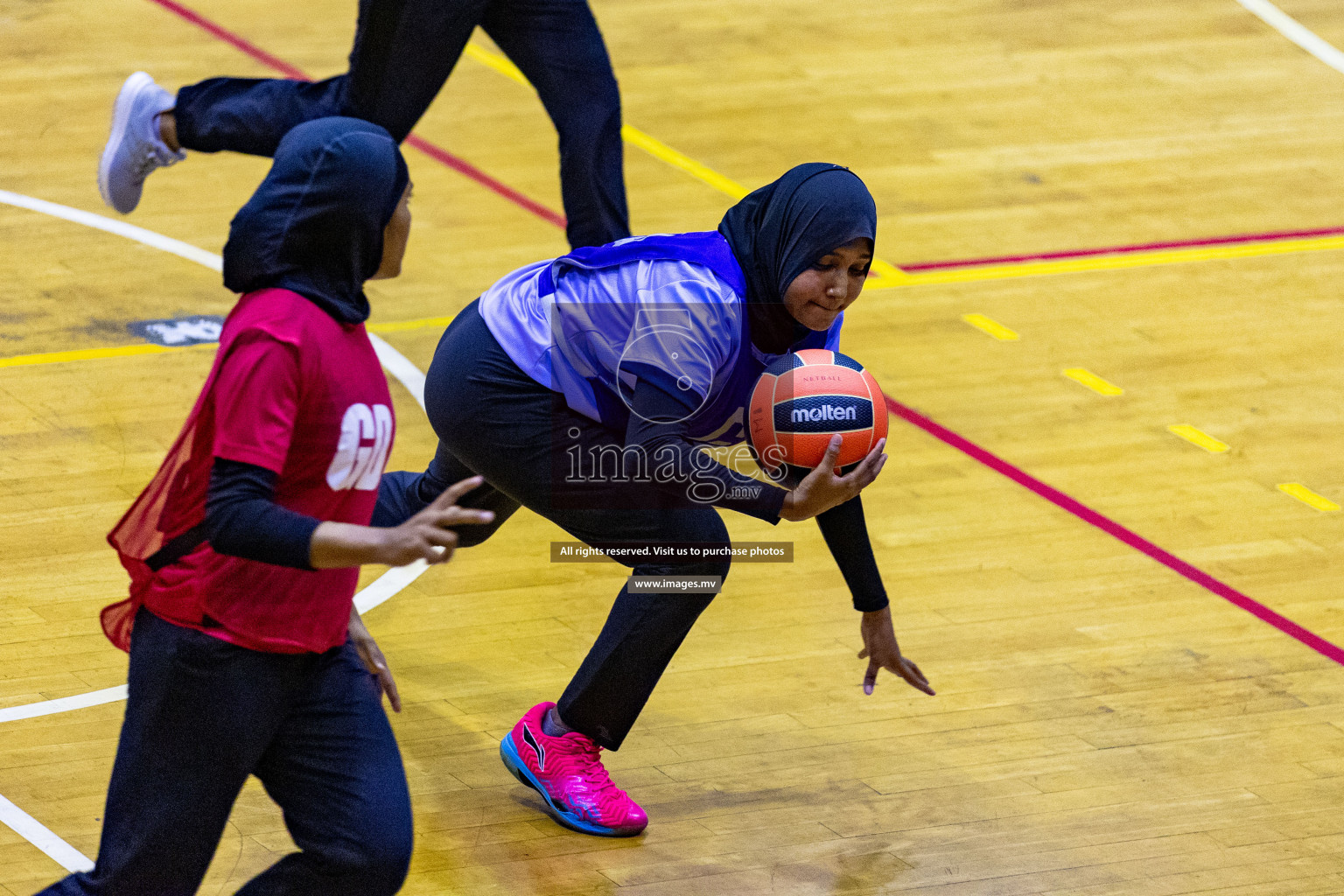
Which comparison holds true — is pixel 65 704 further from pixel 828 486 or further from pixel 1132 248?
pixel 1132 248

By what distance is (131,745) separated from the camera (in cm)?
268

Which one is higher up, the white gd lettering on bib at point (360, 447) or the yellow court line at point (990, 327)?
the white gd lettering on bib at point (360, 447)

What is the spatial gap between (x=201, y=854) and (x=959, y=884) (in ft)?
5.54

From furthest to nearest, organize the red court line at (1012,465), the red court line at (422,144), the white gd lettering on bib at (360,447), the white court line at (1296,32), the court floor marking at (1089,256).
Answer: the white court line at (1296,32), the red court line at (422,144), the court floor marking at (1089,256), the red court line at (1012,465), the white gd lettering on bib at (360,447)

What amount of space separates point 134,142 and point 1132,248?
420cm

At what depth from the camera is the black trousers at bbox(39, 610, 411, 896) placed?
266 centimetres

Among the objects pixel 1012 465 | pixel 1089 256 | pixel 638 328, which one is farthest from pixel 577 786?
pixel 1089 256

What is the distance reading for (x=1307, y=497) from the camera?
5.48m

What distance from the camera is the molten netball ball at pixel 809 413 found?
3500mm

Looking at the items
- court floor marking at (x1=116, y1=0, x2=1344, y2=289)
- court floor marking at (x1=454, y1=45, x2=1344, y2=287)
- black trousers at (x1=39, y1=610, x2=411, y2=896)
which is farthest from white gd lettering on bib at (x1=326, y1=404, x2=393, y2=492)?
court floor marking at (x1=116, y1=0, x2=1344, y2=289)

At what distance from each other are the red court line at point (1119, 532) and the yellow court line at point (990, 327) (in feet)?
2.42

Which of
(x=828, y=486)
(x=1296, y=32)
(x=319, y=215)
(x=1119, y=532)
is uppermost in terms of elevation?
(x=319, y=215)

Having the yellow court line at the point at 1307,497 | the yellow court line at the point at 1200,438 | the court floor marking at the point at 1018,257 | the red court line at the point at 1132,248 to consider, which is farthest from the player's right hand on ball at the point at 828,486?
the red court line at the point at 1132,248

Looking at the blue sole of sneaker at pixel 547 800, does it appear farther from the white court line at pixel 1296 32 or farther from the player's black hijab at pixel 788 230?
the white court line at pixel 1296 32
